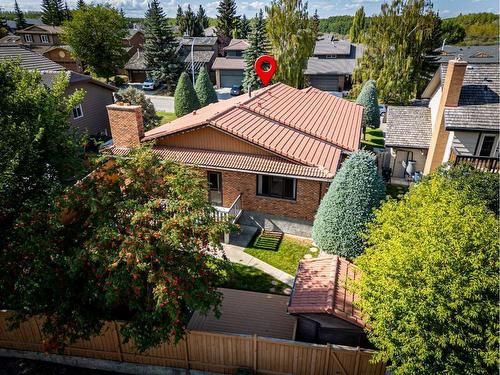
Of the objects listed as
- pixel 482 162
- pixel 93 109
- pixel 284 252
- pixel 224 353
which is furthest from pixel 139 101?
pixel 482 162

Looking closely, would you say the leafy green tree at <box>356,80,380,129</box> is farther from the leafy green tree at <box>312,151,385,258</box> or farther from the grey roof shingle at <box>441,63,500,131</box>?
the leafy green tree at <box>312,151,385,258</box>

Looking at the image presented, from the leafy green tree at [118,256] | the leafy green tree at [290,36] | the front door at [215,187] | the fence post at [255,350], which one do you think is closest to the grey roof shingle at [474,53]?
the leafy green tree at [290,36]

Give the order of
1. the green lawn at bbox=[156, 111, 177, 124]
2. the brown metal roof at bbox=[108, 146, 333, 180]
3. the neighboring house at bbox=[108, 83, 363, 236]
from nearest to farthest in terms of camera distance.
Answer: the brown metal roof at bbox=[108, 146, 333, 180] → the neighboring house at bbox=[108, 83, 363, 236] → the green lawn at bbox=[156, 111, 177, 124]

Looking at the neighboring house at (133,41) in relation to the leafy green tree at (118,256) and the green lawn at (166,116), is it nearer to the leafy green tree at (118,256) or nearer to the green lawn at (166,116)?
the green lawn at (166,116)

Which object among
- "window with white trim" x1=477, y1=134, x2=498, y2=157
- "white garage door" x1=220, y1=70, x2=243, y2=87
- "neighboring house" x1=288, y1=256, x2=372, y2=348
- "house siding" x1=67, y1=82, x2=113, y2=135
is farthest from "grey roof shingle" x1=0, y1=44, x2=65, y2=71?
"window with white trim" x1=477, y1=134, x2=498, y2=157

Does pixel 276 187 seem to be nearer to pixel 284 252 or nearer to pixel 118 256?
pixel 284 252
